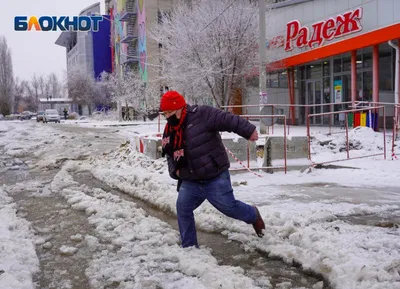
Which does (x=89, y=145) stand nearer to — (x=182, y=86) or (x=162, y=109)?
(x=182, y=86)

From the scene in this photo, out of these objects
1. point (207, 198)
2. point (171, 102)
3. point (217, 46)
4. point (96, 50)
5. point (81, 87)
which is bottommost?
point (207, 198)

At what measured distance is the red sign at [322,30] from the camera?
20156 millimetres

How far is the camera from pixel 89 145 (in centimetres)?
1692

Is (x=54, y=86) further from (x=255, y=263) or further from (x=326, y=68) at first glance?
(x=255, y=263)

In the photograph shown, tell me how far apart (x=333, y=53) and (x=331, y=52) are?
0.15m

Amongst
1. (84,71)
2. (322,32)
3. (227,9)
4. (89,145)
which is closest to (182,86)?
(227,9)

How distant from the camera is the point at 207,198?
4562mm

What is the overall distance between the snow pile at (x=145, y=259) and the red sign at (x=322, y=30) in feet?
55.9

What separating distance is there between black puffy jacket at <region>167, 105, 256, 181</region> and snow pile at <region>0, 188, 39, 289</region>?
170 cm

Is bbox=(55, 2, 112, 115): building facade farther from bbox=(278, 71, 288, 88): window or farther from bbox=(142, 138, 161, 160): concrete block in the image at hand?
bbox=(142, 138, 161, 160): concrete block

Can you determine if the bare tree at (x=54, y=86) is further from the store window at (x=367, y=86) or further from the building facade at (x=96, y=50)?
the store window at (x=367, y=86)

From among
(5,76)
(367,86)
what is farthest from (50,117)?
(5,76)

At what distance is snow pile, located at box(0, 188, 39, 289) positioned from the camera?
12.7 feet

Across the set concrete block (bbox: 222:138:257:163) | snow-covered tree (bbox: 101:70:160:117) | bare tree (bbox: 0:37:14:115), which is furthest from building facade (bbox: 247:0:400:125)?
bare tree (bbox: 0:37:14:115)
